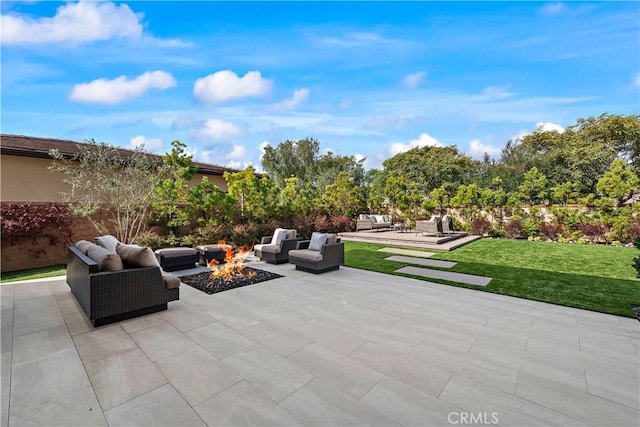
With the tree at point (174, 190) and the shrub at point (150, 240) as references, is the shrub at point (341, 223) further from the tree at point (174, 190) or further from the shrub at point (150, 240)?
the shrub at point (150, 240)

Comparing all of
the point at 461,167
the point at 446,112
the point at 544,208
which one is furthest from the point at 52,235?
the point at 461,167

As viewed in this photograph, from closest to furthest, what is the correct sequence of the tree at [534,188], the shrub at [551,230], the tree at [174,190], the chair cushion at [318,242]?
the chair cushion at [318,242], the tree at [174,190], the shrub at [551,230], the tree at [534,188]

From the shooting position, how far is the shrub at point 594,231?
11.4 meters

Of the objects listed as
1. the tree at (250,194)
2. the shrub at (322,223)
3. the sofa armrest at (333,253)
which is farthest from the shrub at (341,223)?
the sofa armrest at (333,253)

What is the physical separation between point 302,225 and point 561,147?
18636 mm

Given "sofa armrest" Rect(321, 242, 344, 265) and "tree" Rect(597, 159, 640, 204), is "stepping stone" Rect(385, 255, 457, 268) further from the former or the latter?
"tree" Rect(597, 159, 640, 204)

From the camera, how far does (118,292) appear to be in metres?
3.68

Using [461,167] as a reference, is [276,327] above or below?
below

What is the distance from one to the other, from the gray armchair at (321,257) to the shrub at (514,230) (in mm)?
10738

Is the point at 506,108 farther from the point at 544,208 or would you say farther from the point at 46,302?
the point at 46,302

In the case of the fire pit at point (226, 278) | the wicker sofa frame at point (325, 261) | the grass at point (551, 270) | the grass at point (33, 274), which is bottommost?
the grass at point (33, 274)

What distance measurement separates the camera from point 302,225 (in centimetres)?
1335

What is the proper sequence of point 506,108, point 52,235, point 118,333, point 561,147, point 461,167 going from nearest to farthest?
point 118,333, point 52,235, point 506,108, point 561,147, point 461,167

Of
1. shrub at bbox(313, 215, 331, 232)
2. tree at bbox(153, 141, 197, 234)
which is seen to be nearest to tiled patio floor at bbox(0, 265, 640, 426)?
tree at bbox(153, 141, 197, 234)
